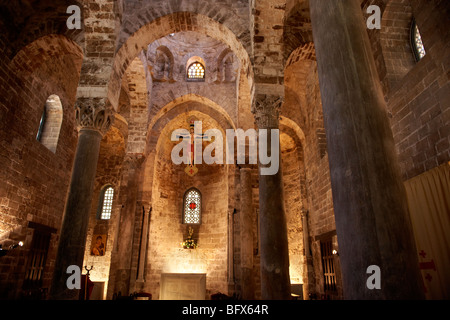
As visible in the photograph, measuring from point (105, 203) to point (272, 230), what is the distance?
12118mm

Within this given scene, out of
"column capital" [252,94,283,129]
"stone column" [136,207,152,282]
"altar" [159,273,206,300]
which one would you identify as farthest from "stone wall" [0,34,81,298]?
"column capital" [252,94,283,129]

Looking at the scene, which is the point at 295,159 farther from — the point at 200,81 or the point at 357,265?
the point at 357,265

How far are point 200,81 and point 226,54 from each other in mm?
1969

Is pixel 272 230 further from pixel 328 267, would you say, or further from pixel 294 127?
pixel 294 127

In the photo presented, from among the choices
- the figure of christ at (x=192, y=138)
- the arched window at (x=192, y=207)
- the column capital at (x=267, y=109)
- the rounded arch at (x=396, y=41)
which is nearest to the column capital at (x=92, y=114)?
the column capital at (x=267, y=109)

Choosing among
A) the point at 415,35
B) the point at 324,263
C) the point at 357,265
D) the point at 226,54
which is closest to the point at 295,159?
the point at 324,263

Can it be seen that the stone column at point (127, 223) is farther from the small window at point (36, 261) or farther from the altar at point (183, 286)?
the small window at point (36, 261)

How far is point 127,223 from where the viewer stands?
11.6 metres

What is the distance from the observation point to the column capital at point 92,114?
22.4 feet

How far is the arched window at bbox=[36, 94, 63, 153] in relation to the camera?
10.2 metres

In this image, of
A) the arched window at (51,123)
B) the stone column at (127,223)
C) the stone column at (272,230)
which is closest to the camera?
the stone column at (272,230)

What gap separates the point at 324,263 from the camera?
9766mm

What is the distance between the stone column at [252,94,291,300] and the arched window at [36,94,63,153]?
7.52 m

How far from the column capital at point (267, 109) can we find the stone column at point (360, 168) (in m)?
3.86
